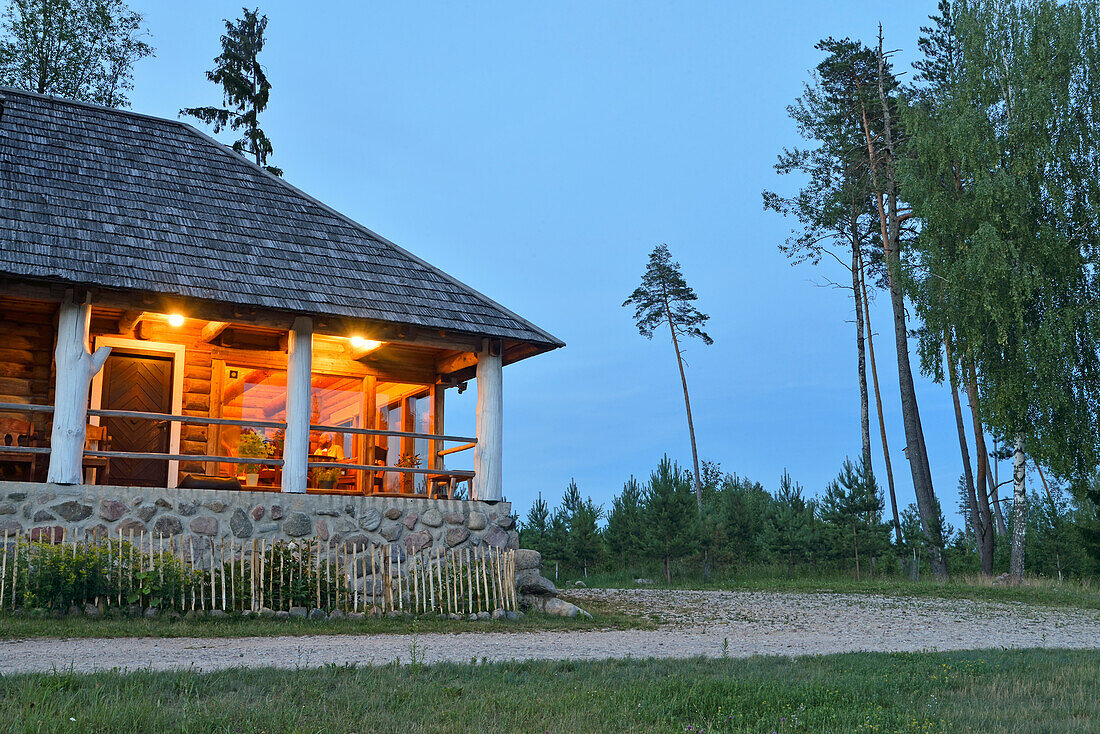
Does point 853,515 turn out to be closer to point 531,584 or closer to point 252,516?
point 531,584

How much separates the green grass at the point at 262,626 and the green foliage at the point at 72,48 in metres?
18.2

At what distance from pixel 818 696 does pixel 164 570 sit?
7017mm

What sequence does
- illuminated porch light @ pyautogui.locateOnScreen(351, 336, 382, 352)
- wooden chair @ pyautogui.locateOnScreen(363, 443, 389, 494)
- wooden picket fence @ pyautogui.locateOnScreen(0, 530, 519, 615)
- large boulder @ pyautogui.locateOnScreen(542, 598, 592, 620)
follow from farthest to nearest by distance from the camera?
wooden chair @ pyautogui.locateOnScreen(363, 443, 389, 494) < illuminated porch light @ pyautogui.locateOnScreen(351, 336, 382, 352) < large boulder @ pyautogui.locateOnScreen(542, 598, 592, 620) < wooden picket fence @ pyautogui.locateOnScreen(0, 530, 519, 615)

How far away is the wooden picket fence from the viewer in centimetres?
955

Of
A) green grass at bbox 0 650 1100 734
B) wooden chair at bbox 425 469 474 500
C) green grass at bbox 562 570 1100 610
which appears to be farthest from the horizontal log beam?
green grass at bbox 562 570 1100 610

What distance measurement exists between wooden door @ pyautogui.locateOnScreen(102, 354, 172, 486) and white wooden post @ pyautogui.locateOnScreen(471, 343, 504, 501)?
14.9ft

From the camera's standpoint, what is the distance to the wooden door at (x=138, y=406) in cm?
1334

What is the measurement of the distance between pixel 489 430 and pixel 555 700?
7538 mm

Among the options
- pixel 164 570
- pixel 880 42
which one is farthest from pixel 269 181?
pixel 880 42

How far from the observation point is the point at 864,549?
2289 centimetres

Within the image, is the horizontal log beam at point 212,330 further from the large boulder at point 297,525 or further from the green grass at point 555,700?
the green grass at point 555,700

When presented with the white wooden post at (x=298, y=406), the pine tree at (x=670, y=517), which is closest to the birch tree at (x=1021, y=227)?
the pine tree at (x=670, y=517)

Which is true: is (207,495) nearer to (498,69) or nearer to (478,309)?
(478,309)

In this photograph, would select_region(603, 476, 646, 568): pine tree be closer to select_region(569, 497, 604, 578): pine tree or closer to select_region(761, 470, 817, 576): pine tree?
select_region(569, 497, 604, 578): pine tree
